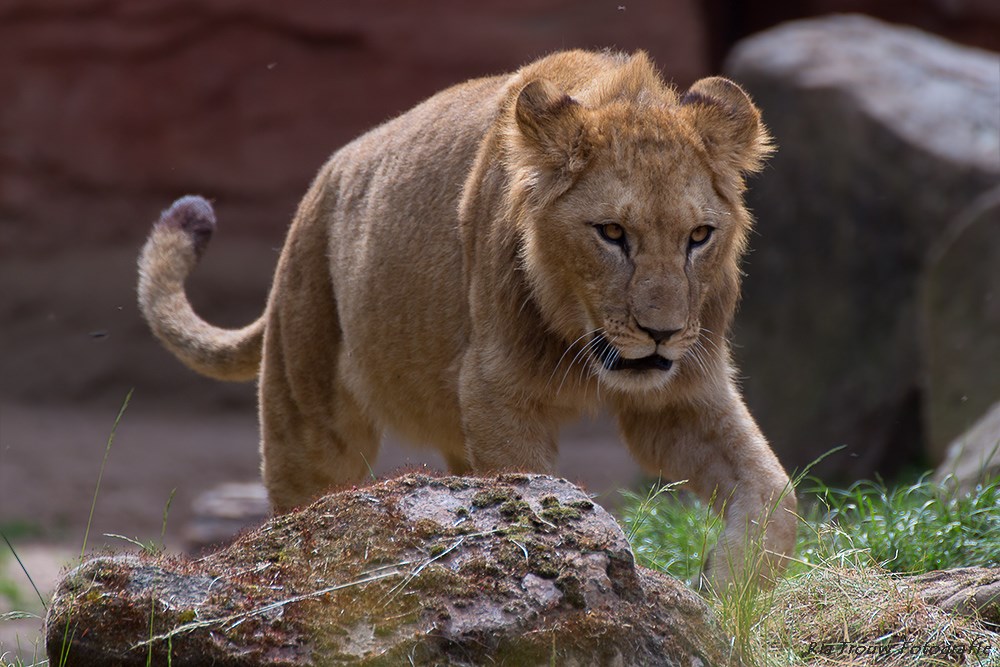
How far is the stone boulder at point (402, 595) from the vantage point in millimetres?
2559

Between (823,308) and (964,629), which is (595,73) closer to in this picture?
(964,629)

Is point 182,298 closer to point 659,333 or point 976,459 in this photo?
point 659,333

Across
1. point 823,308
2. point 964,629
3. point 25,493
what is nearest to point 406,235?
point 964,629

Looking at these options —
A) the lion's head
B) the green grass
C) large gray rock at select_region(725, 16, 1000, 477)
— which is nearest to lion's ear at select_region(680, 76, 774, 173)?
the lion's head

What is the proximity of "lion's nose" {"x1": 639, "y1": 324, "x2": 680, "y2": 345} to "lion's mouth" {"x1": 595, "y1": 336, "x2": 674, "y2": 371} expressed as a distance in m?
0.11

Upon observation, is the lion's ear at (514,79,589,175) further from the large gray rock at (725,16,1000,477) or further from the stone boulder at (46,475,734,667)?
the large gray rock at (725,16,1000,477)

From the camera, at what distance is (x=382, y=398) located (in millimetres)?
5137

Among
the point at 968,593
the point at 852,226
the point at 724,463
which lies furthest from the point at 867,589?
the point at 852,226

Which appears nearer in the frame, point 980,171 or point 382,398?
point 382,398

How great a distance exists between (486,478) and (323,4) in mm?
10339

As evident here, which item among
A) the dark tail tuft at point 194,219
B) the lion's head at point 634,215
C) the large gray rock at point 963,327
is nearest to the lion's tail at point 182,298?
the dark tail tuft at point 194,219

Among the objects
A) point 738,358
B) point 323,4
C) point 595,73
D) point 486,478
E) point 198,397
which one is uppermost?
point 595,73

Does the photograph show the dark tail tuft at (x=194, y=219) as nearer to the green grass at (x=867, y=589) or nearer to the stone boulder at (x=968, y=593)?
the green grass at (x=867, y=589)

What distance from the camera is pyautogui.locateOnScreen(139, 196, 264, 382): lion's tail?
6.04 meters
